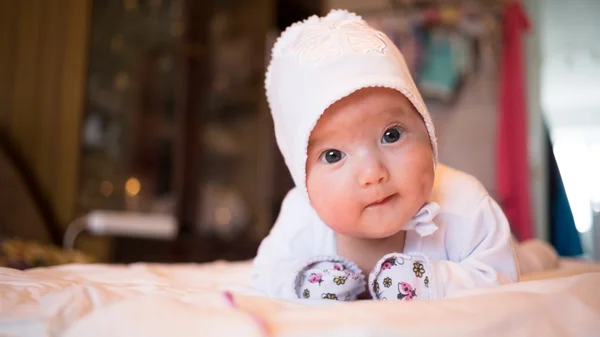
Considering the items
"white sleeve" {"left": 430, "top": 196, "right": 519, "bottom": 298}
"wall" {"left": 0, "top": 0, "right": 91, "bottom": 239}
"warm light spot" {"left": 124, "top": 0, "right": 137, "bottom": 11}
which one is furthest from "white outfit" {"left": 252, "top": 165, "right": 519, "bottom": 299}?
"warm light spot" {"left": 124, "top": 0, "right": 137, "bottom": 11}

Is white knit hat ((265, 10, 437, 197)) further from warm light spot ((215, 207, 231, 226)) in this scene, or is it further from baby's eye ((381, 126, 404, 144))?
warm light spot ((215, 207, 231, 226))

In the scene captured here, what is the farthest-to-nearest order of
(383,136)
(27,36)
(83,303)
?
(27,36)
(383,136)
(83,303)

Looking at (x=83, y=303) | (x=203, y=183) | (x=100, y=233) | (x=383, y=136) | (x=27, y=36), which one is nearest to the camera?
(x=83, y=303)

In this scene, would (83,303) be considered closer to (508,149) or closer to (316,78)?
(316,78)

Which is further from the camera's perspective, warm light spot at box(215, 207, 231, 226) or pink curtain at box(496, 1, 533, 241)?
warm light spot at box(215, 207, 231, 226)

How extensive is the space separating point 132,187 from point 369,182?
7.20ft

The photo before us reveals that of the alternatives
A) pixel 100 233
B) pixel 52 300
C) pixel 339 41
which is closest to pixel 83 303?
pixel 52 300

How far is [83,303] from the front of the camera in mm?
626

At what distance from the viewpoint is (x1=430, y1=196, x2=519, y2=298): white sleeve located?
746mm

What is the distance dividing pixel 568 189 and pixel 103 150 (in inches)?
80.9

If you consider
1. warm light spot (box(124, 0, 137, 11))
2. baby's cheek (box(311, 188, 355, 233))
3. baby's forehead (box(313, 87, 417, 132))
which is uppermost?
warm light spot (box(124, 0, 137, 11))

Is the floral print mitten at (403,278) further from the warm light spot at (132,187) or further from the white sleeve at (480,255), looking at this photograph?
the warm light spot at (132,187)

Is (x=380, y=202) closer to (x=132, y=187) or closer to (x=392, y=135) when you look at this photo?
(x=392, y=135)

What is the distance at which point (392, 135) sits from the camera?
30.0 inches
